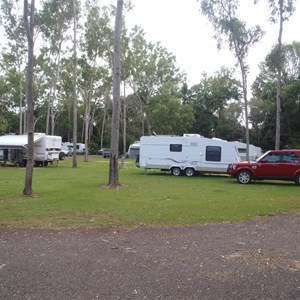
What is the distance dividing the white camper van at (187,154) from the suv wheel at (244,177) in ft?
11.9

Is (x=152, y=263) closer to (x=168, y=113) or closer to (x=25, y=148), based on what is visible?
(x=25, y=148)

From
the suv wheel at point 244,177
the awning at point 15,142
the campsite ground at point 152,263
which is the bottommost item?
the campsite ground at point 152,263

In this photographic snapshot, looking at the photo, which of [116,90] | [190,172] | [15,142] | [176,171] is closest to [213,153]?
[190,172]

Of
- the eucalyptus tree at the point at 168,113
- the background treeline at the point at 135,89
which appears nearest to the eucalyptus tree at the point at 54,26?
the background treeline at the point at 135,89

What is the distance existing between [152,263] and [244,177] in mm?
14386

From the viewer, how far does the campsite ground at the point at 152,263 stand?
14.6ft

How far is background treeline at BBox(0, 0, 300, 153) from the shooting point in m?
36.1

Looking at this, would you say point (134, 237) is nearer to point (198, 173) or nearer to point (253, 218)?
point (253, 218)

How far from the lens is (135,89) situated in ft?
173

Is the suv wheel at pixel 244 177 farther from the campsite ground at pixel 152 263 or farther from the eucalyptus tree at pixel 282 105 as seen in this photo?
the eucalyptus tree at pixel 282 105

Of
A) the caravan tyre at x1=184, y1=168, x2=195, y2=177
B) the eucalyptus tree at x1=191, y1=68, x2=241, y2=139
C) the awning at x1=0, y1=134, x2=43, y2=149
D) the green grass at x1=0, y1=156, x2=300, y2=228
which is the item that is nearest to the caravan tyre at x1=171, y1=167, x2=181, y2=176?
the caravan tyre at x1=184, y1=168, x2=195, y2=177

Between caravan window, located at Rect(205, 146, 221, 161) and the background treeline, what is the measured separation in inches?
256

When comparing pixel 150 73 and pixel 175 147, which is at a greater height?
pixel 150 73

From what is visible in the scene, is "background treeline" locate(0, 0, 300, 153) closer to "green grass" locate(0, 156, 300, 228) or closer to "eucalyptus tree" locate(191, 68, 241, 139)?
"eucalyptus tree" locate(191, 68, 241, 139)
